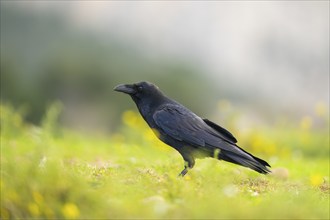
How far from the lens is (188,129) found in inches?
271

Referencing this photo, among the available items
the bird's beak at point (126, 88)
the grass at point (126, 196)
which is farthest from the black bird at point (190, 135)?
the grass at point (126, 196)

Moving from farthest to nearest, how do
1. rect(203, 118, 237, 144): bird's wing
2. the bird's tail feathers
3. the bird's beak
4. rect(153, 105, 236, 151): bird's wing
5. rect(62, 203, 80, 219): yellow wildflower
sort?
the bird's beak
rect(203, 118, 237, 144): bird's wing
rect(153, 105, 236, 151): bird's wing
the bird's tail feathers
rect(62, 203, 80, 219): yellow wildflower

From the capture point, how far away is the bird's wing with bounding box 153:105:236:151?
6.80m

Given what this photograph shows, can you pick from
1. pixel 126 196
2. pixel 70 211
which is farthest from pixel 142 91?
pixel 70 211

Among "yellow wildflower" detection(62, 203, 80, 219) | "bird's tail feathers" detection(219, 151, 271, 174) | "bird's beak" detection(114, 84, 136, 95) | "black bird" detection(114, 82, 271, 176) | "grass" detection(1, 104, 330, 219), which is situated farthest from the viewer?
"bird's beak" detection(114, 84, 136, 95)

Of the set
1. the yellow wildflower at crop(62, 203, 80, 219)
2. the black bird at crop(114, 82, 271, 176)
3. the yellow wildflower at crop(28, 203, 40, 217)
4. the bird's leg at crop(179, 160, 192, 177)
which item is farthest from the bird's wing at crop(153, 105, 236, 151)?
the yellow wildflower at crop(28, 203, 40, 217)

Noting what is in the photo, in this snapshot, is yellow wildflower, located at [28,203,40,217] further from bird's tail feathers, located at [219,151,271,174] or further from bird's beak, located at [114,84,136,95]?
bird's beak, located at [114,84,136,95]

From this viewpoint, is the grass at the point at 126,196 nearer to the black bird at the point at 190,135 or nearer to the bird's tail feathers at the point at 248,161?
the bird's tail feathers at the point at 248,161

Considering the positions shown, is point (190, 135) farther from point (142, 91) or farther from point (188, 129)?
point (142, 91)

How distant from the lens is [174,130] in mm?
6891

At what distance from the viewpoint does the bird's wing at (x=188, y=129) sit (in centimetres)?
680

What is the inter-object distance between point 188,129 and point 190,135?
8 cm

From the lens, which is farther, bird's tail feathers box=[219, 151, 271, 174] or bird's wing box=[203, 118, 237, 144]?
bird's wing box=[203, 118, 237, 144]

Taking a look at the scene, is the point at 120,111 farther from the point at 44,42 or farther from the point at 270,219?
the point at 270,219
